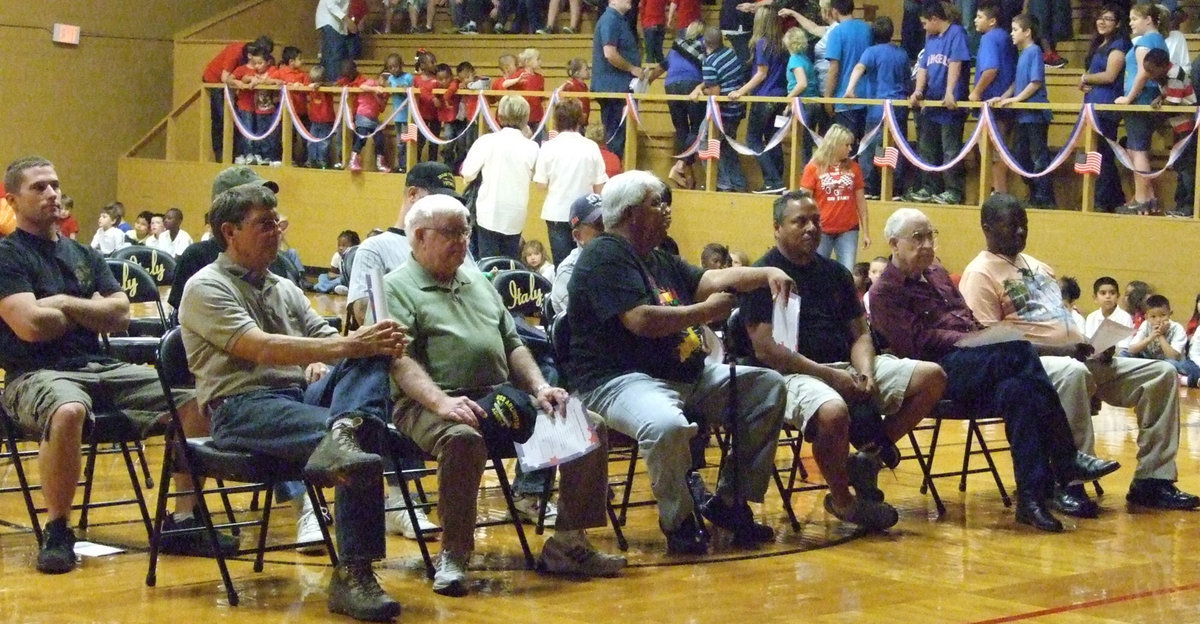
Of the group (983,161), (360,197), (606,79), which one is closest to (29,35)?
(360,197)

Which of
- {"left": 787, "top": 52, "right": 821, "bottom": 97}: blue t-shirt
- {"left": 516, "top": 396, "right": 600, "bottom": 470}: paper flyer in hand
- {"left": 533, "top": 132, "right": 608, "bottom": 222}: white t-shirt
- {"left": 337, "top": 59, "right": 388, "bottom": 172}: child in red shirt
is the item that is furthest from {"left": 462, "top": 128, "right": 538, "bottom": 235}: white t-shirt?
{"left": 516, "top": 396, "right": 600, "bottom": 470}: paper flyer in hand

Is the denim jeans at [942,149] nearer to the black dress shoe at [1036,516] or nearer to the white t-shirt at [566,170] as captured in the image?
the white t-shirt at [566,170]

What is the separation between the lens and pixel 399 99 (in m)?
15.8

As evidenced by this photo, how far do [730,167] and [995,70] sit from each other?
2.38m

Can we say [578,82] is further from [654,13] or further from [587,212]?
[587,212]

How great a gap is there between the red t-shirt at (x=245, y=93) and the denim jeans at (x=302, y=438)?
12.2 m

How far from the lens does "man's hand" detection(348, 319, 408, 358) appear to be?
4883 mm

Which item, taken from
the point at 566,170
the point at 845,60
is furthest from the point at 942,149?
the point at 566,170

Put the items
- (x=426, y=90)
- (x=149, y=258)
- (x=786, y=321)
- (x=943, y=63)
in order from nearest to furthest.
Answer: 1. (x=786, y=321)
2. (x=149, y=258)
3. (x=943, y=63)
4. (x=426, y=90)

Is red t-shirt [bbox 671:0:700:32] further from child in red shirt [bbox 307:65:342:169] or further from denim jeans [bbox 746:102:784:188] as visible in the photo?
child in red shirt [bbox 307:65:342:169]

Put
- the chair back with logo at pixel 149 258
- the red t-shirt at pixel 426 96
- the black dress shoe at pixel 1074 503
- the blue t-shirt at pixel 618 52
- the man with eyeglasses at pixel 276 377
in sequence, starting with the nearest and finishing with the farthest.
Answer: the man with eyeglasses at pixel 276 377 < the black dress shoe at pixel 1074 503 < the chair back with logo at pixel 149 258 < the blue t-shirt at pixel 618 52 < the red t-shirt at pixel 426 96

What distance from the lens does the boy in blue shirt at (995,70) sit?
11.7 metres

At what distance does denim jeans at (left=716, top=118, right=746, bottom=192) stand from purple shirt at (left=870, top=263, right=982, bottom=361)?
6.77 meters

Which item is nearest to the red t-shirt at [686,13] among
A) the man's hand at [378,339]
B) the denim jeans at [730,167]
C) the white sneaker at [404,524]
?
the denim jeans at [730,167]
